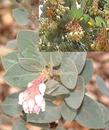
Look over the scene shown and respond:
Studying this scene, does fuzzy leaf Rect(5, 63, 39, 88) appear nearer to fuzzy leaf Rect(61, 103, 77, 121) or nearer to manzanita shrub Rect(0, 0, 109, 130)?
manzanita shrub Rect(0, 0, 109, 130)

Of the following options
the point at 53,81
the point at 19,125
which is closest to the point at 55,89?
the point at 53,81

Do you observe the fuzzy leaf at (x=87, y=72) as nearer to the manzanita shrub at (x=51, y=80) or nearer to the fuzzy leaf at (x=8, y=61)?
the manzanita shrub at (x=51, y=80)

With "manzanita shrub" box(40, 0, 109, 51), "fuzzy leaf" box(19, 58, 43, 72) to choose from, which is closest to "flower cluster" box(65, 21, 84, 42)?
"manzanita shrub" box(40, 0, 109, 51)

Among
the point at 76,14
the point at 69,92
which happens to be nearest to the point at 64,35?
the point at 76,14

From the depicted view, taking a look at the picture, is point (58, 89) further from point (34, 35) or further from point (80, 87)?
point (34, 35)

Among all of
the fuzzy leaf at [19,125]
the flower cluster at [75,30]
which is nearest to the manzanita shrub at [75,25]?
the flower cluster at [75,30]

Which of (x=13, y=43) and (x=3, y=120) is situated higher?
(x=13, y=43)
